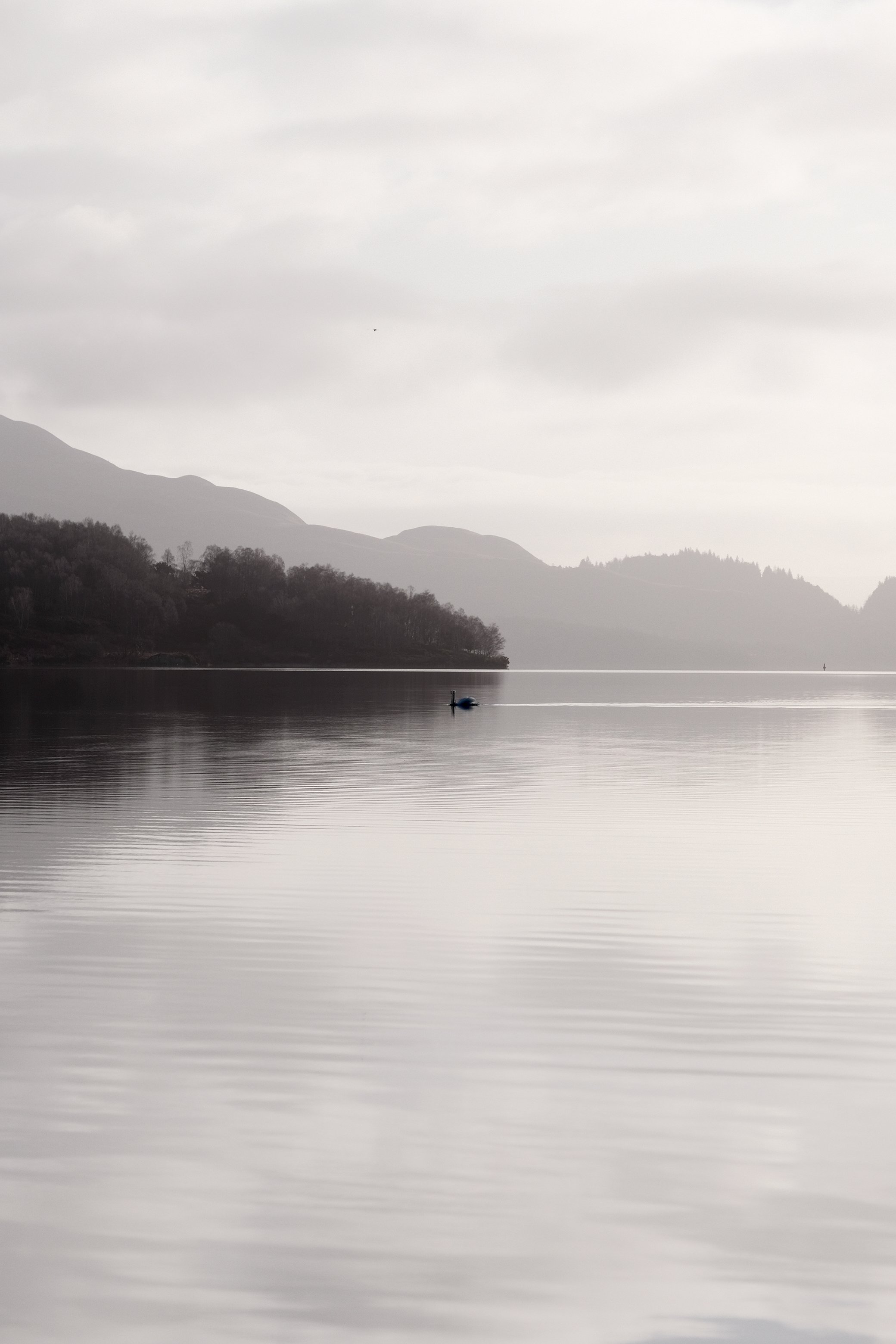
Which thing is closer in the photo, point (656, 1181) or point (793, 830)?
point (656, 1181)

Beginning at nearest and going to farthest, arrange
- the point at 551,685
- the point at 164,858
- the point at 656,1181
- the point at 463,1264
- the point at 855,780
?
the point at 463,1264, the point at 656,1181, the point at 164,858, the point at 855,780, the point at 551,685

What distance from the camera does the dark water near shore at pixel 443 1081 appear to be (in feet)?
24.0

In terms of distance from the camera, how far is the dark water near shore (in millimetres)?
7312

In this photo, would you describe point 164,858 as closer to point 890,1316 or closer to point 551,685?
point 890,1316

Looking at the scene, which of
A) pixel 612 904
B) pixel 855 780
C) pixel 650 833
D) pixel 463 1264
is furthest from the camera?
pixel 855 780

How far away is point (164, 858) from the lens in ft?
73.8

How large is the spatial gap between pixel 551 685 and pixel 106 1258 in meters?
175

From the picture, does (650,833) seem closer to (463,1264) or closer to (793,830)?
(793,830)

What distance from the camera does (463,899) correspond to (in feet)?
63.6

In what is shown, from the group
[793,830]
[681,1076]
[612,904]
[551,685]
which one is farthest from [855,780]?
[551,685]

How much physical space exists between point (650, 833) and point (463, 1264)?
66.5ft

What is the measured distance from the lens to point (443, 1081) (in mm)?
10844

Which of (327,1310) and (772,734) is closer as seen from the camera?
(327,1310)

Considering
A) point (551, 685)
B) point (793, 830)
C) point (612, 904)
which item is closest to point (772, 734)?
point (793, 830)
